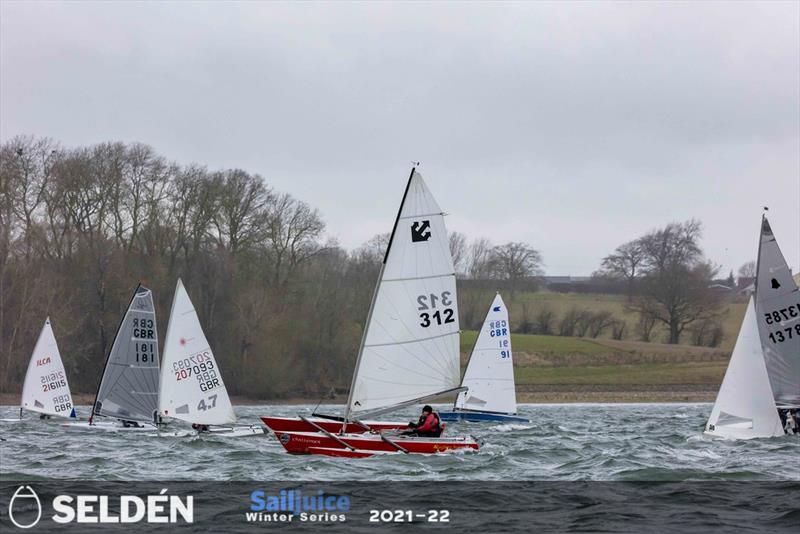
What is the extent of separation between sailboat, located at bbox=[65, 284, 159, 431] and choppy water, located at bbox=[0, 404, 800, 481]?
51.2 inches

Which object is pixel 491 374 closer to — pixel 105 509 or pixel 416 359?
pixel 416 359

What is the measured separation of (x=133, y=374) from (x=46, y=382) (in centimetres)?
738

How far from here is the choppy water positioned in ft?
73.4

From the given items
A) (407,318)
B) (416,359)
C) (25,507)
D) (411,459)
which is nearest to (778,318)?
(416,359)

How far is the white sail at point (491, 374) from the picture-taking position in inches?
1736

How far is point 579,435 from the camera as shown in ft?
120

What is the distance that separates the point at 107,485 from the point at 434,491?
524cm

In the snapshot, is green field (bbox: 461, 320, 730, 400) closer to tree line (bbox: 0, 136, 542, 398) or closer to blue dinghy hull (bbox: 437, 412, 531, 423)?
tree line (bbox: 0, 136, 542, 398)

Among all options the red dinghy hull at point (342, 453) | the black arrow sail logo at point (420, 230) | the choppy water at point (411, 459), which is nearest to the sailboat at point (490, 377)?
the choppy water at point (411, 459)

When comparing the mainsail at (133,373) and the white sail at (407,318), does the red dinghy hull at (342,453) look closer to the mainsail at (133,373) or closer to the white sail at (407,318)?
the white sail at (407,318)

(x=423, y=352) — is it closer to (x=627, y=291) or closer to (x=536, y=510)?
(x=536, y=510)

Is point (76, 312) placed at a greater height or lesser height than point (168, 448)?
greater

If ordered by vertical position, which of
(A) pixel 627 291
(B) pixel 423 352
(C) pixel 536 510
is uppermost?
(A) pixel 627 291

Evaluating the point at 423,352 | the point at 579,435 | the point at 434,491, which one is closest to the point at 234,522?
the point at 434,491
